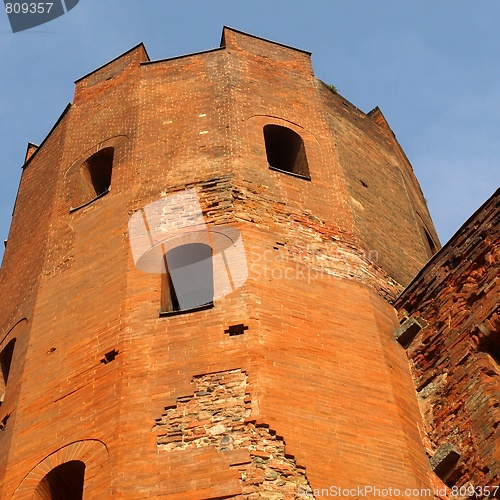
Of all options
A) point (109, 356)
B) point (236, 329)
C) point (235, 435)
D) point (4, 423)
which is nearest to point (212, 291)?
point (236, 329)

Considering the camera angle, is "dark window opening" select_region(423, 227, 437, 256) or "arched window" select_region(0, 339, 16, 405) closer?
"arched window" select_region(0, 339, 16, 405)

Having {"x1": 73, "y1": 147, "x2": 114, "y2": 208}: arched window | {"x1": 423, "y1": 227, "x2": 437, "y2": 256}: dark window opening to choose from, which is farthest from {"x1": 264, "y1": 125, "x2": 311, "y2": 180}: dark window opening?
{"x1": 423, "y1": 227, "x2": 437, "y2": 256}: dark window opening

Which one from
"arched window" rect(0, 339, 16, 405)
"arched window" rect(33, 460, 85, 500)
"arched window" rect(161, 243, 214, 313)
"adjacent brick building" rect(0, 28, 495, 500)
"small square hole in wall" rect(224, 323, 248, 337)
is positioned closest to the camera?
"adjacent brick building" rect(0, 28, 495, 500)

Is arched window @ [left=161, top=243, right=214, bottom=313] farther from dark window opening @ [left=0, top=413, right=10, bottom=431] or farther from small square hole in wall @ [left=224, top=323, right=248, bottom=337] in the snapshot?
dark window opening @ [left=0, top=413, right=10, bottom=431]

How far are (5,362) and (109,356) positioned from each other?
9.19 ft

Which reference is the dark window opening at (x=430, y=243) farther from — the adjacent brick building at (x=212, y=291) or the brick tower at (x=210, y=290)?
the adjacent brick building at (x=212, y=291)

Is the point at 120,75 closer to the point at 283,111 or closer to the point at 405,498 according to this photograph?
the point at 283,111

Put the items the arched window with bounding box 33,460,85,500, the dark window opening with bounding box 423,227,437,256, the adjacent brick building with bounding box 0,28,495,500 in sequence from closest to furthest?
the adjacent brick building with bounding box 0,28,495,500
the arched window with bounding box 33,460,85,500
the dark window opening with bounding box 423,227,437,256

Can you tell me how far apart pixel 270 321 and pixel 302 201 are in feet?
8.99

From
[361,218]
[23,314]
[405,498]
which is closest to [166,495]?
[405,498]

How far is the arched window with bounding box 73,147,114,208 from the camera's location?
14.7 m

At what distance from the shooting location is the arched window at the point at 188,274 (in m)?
12.4

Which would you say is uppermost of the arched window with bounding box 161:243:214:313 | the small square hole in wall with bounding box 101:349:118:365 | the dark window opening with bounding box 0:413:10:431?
the arched window with bounding box 161:243:214:313

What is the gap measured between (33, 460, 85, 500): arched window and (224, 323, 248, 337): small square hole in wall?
81.6 inches
